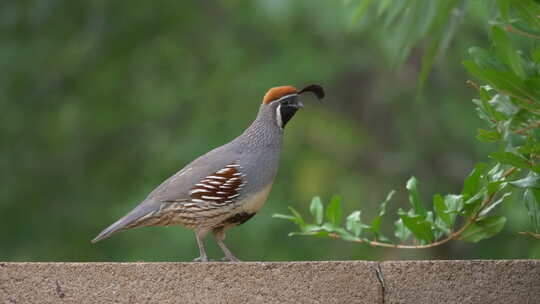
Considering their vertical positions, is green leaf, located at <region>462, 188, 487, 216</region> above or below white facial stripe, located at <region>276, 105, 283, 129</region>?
above

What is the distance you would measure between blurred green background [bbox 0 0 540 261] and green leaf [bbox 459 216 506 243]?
711 centimetres

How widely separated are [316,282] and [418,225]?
1.67ft

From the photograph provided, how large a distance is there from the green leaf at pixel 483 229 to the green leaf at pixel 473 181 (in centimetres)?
14

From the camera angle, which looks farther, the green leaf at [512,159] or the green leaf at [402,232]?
the green leaf at [402,232]

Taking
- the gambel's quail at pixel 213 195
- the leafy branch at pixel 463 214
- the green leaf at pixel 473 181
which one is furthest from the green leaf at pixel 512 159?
the gambel's quail at pixel 213 195

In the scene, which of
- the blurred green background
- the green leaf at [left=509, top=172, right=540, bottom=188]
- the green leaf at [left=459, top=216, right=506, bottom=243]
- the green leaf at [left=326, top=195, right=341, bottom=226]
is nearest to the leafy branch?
the green leaf at [left=459, top=216, right=506, bottom=243]

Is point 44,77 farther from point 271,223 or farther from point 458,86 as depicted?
point 458,86

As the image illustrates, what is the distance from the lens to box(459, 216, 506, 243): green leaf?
3.40 metres

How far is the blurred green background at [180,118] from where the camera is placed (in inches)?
434

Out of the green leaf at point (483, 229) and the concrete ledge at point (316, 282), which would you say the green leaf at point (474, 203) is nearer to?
the green leaf at point (483, 229)

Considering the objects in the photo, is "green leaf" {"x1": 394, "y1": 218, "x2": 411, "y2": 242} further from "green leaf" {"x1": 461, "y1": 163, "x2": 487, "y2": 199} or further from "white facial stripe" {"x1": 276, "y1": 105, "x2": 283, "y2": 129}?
"white facial stripe" {"x1": 276, "y1": 105, "x2": 283, "y2": 129}

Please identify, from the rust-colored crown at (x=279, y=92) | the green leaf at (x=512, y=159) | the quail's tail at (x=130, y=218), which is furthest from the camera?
the rust-colored crown at (x=279, y=92)

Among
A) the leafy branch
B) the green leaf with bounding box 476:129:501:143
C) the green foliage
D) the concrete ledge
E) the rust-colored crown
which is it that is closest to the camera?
the green foliage

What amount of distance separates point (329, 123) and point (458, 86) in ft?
5.15
